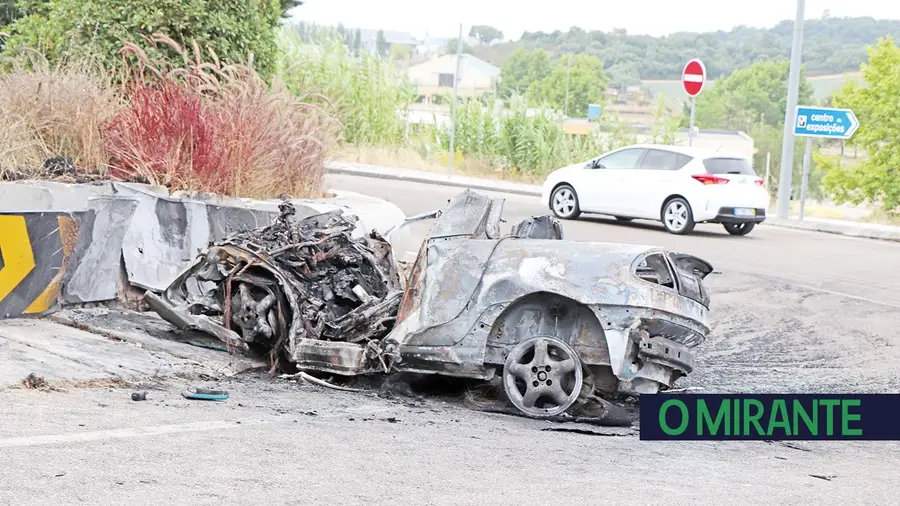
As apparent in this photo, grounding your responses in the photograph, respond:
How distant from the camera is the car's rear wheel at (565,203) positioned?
71.5 feet

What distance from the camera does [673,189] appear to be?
2025 cm

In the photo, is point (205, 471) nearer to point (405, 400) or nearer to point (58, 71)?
point (405, 400)

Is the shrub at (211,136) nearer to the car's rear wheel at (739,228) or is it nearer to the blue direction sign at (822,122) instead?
the car's rear wheel at (739,228)

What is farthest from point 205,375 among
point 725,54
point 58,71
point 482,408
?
point 725,54

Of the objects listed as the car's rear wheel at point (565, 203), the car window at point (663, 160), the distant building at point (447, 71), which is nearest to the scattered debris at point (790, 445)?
the car window at point (663, 160)

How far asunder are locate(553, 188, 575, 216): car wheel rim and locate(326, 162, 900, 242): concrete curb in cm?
425

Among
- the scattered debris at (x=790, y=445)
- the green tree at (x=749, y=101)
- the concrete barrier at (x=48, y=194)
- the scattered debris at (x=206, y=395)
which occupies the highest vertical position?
the green tree at (x=749, y=101)

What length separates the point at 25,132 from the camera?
11.6m

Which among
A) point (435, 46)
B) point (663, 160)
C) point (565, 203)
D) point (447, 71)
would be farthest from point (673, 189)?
point (435, 46)

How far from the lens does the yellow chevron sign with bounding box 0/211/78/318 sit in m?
9.08

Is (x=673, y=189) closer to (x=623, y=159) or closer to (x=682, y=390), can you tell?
(x=623, y=159)

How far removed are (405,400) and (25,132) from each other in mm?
5758

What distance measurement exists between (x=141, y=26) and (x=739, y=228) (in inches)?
450

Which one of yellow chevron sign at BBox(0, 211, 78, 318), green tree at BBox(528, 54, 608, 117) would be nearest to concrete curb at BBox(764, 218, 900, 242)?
yellow chevron sign at BBox(0, 211, 78, 318)
